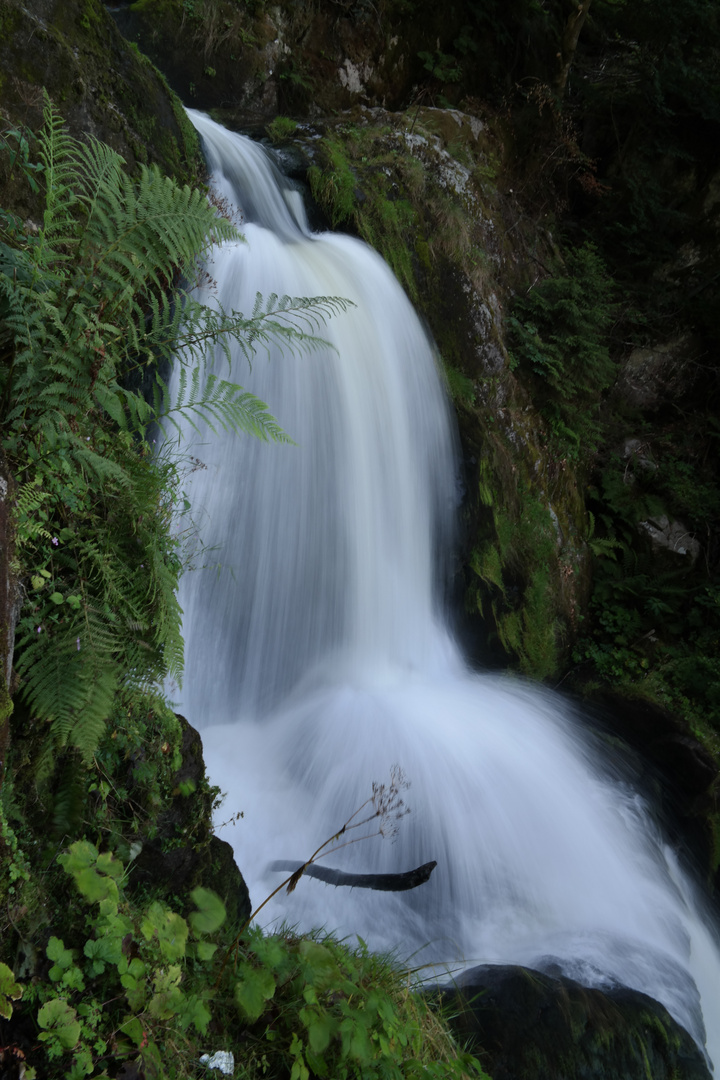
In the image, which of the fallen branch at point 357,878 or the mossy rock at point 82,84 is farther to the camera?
the fallen branch at point 357,878

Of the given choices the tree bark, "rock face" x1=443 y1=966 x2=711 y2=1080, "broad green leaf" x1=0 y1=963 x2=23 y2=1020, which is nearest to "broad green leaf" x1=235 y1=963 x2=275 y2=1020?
"broad green leaf" x1=0 y1=963 x2=23 y2=1020

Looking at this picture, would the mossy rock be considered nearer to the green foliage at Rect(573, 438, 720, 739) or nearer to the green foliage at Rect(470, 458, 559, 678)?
the green foliage at Rect(470, 458, 559, 678)

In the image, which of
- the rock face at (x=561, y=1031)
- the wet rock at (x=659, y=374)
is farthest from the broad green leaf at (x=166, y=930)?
the wet rock at (x=659, y=374)

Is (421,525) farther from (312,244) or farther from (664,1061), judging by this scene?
(664,1061)

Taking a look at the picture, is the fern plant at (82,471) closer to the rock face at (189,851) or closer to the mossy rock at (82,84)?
the rock face at (189,851)

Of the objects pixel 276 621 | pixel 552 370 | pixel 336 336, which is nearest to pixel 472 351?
pixel 552 370

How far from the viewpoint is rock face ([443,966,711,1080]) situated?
264 cm

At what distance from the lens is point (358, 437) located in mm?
5355

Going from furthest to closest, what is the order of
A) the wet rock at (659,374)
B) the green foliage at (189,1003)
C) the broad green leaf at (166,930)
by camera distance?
the wet rock at (659,374) < the broad green leaf at (166,930) < the green foliage at (189,1003)

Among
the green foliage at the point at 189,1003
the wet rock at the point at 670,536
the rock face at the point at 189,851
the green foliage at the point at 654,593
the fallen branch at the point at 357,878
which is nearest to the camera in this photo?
the green foliage at the point at 189,1003

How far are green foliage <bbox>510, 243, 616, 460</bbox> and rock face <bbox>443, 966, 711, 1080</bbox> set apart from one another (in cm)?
546

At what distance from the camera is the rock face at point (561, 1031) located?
2.64m

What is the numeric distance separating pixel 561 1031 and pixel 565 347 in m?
6.18

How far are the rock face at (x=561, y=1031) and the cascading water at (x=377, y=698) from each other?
244 millimetres
